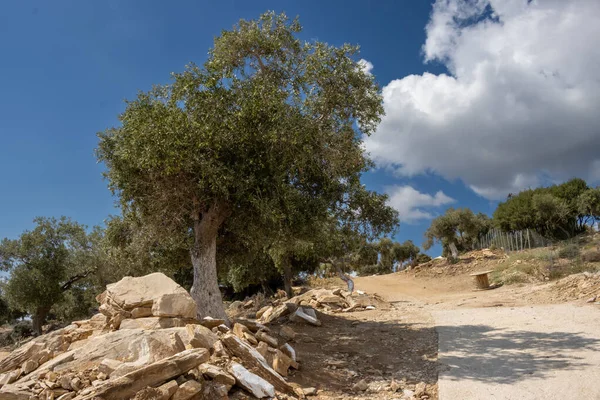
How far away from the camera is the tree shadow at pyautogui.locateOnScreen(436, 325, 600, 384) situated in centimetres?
951

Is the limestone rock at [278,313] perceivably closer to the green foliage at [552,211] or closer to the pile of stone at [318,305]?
the pile of stone at [318,305]

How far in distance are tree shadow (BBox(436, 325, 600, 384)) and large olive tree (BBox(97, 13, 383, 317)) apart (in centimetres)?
577

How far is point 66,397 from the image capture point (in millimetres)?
6781

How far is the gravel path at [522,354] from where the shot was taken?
834cm

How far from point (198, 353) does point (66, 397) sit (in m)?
2.12

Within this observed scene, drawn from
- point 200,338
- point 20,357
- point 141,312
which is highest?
point 141,312

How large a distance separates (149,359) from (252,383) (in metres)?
1.86

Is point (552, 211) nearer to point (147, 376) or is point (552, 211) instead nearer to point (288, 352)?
point (288, 352)

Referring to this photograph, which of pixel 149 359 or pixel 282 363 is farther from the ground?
pixel 149 359

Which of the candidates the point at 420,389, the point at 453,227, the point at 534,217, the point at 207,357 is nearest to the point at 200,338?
the point at 207,357

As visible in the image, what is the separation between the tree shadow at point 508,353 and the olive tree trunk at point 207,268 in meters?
6.85

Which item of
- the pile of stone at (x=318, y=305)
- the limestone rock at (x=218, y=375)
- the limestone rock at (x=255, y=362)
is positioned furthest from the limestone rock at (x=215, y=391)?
the pile of stone at (x=318, y=305)

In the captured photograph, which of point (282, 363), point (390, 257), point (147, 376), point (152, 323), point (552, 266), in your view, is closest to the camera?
point (147, 376)

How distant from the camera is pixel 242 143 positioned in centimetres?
1292
